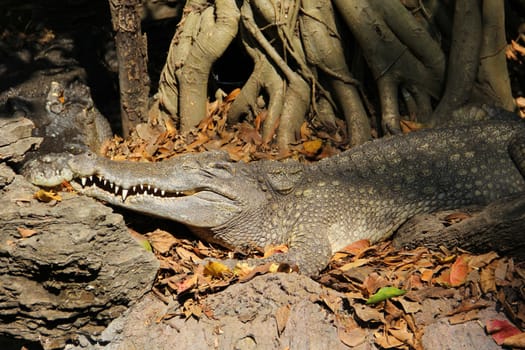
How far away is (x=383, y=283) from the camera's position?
3.87 metres

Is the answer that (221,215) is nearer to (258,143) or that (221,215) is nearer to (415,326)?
(258,143)

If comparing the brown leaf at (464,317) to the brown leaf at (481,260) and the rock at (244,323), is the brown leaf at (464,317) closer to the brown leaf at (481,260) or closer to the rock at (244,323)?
the brown leaf at (481,260)

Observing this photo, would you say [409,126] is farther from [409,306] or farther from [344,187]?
[409,306]

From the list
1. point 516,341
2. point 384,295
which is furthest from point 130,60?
point 516,341

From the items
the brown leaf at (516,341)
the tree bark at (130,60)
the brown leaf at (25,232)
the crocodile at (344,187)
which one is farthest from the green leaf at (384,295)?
the tree bark at (130,60)

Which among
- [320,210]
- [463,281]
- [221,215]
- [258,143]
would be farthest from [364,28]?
[463,281]

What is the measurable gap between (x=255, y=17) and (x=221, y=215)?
6.47 feet

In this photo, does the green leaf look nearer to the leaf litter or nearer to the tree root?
the leaf litter

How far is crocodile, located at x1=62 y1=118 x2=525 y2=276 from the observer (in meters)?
4.68

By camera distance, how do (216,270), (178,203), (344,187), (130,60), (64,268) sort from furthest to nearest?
(130,60)
(344,187)
(178,203)
(216,270)
(64,268)

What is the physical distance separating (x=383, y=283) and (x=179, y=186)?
1612 millimetres

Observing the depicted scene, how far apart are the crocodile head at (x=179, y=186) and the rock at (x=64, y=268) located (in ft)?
1.38

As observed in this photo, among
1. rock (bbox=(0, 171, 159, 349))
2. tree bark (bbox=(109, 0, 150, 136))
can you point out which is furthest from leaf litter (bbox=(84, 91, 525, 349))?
tree bark (bbox=(109, 0, 150, 136))

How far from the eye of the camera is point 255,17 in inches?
225
